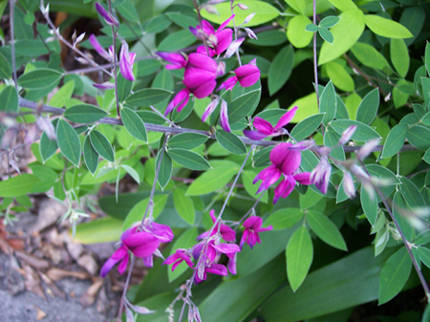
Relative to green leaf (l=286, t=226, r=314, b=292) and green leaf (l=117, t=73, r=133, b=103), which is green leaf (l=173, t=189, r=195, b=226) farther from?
green leaf (l=117, t=73, r=133, b=103)

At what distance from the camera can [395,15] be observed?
1.02 metres

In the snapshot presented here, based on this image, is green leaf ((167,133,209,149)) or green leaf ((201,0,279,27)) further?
green leaf ((201,0,279,27))

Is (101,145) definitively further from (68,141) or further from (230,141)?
(230,141)

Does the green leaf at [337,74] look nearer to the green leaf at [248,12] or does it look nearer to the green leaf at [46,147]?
the green leaf at [248,12]

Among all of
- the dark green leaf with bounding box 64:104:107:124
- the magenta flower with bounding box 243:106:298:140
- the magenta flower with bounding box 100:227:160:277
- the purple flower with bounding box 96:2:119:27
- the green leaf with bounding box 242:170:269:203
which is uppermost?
the purple flower with bounding box 96:2:119:27

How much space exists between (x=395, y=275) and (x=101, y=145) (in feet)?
2.21

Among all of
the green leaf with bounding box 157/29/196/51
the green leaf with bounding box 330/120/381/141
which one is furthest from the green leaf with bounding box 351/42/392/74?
the green leaf with bounding box 157/29/196/51

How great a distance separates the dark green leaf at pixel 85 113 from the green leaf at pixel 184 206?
0.42 metres

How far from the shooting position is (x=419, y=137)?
2.01 feet

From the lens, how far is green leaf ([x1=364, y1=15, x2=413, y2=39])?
0.68 meters

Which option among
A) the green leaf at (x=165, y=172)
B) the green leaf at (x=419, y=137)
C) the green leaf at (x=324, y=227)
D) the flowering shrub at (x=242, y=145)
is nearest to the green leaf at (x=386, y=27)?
the flowering shrub at (x=242, y=145)

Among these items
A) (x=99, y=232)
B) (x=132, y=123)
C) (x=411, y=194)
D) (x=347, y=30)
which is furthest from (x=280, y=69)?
(x=99, y=232)

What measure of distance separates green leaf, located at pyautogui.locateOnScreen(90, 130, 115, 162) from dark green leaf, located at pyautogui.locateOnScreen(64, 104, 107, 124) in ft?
0.23

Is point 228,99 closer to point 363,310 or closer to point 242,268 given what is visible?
point 242,268
